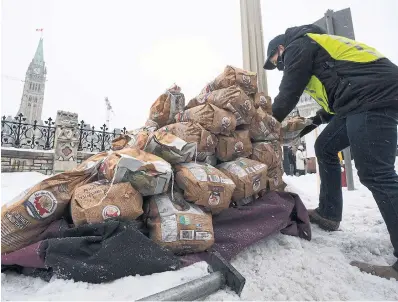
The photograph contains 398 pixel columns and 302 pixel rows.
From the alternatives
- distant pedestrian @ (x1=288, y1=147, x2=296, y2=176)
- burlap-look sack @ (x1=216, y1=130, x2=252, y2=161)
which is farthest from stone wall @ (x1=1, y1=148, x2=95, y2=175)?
distant pedestrian @ (x1=288, y1=147, x2=296, y2=176)

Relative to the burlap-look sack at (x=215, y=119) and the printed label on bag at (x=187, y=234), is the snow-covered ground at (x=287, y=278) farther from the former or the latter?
the burlap-look sack at (x=215, y=119)

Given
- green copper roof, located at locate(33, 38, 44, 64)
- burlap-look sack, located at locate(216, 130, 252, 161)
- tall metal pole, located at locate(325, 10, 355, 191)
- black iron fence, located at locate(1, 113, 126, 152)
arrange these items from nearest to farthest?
burlap-look sack, located at locate(216, 130, 252, 161) < tall metal pole, located at locate(325, 10, 355, 191) < black iron fence, located at locate(1, 113, 126, 152) < green copper roof, located at locate(33, 38, 44, 64)

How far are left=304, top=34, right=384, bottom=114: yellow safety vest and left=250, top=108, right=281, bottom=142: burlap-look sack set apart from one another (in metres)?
0.46

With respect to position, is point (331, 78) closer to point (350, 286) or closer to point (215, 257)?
point (350, 286)

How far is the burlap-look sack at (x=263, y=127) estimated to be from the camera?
2.04 m

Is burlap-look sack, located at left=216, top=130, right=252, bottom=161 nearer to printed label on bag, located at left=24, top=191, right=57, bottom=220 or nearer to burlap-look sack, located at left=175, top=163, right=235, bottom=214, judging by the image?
burlap-look sack, located at left=175, top=163, right=235, bottom=214

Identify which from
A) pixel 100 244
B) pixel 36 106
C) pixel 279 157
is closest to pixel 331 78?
pixel 279 157

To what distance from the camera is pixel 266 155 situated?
196 cm

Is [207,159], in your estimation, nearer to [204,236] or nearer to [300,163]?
[204,236]

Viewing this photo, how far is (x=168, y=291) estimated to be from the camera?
35.4 inches

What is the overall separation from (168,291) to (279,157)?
152cm

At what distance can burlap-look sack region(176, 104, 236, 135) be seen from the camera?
5.80 feet

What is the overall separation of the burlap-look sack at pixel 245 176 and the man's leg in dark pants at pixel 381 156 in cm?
Answer: 63

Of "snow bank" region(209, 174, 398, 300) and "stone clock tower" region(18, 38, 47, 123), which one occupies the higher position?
"stone clock tower" region(18, 38, 47, 123)
